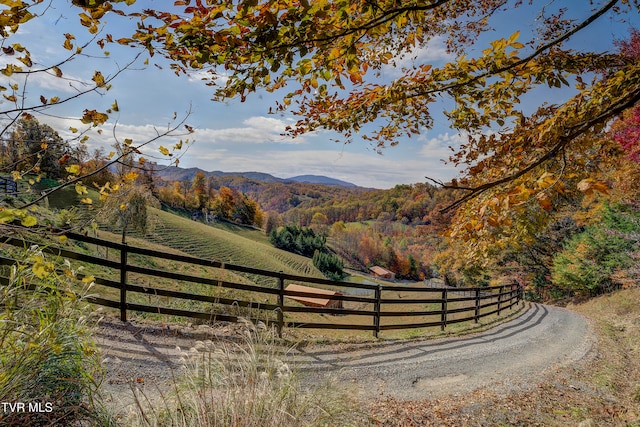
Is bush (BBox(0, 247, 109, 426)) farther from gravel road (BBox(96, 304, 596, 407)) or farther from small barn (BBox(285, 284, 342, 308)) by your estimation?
small barn (BBox(285, 284, 342, 308))

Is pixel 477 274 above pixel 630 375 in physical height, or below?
below

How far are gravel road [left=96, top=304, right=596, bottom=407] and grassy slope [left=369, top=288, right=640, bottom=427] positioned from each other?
28 centimetres

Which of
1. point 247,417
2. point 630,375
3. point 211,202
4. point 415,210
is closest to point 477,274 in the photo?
point 630,375

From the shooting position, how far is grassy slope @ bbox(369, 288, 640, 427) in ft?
12.8

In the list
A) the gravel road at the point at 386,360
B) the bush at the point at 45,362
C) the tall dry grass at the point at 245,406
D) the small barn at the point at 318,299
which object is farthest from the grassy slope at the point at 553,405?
the bush at the point at 45,362

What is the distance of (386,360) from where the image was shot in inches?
228

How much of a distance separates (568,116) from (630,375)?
5.95m

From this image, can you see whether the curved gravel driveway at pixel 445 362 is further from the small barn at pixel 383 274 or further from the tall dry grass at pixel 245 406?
the small barn at pixel 383 274

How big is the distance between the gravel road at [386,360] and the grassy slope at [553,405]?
28cm

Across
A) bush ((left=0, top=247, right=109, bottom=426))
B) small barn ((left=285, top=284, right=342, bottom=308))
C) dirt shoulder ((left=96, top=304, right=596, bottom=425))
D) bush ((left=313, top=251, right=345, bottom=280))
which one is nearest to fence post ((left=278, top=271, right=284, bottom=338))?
small barn ((left=285, top=284, right=342, bottom=308))

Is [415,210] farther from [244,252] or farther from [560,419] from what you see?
[560,419]

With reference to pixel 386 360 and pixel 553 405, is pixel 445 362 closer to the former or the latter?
pixel 386 360

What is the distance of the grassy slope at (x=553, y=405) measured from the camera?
3.90 m

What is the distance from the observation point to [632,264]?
49.4 feet
